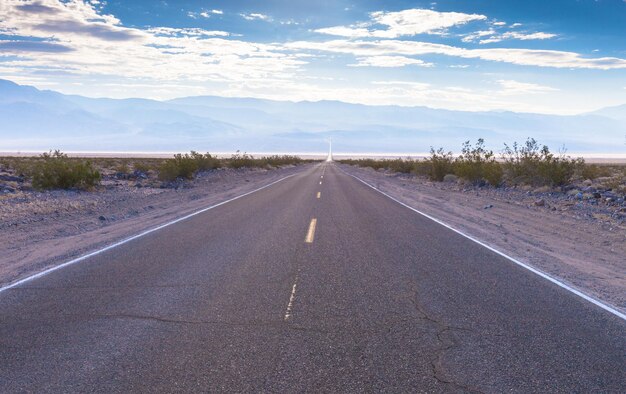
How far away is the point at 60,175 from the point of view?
23.0 m

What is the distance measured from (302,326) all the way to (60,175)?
20.4 m

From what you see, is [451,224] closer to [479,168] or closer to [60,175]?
[479,168]

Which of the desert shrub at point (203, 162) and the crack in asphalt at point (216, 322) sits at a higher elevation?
the desert shrub at point (203, 162)

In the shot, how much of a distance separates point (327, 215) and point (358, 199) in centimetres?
592

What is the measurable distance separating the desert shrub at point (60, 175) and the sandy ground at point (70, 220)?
0.78 meters

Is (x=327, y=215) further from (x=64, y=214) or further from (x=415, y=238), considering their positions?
(x=64, y=214)

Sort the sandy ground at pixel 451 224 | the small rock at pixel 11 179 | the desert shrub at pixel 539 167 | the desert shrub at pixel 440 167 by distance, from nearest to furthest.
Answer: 1. the sandy ground at pixel 451 224
2. the desert shrub at pixel 539 167
3. the small rock at pixel 11 179
4. the desert shrub at pixel 440 167

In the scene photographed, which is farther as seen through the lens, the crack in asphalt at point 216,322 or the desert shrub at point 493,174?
the desert shrub at point 493,174

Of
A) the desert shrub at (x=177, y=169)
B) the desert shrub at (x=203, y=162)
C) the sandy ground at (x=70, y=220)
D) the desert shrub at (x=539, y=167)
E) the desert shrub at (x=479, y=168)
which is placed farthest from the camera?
the desert shrub at (x=203, y=162)

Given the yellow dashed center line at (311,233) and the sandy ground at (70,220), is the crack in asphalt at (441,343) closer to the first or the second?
the yellow dashed center line at (311,233)

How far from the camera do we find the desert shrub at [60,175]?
22500 mm

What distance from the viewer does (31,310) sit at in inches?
251

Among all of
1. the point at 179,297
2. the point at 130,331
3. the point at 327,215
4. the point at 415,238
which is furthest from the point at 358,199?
the point at 130,331

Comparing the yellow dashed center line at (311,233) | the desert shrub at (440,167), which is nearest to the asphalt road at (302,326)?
the yellow dashed center line at (311,233)
